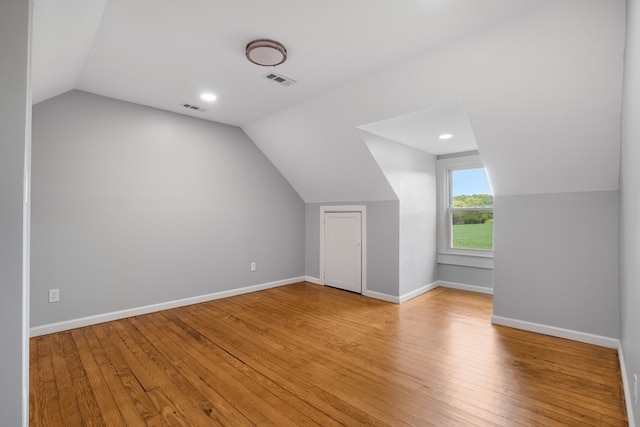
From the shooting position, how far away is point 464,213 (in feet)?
16.5

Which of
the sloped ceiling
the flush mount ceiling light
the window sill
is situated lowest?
the window sill

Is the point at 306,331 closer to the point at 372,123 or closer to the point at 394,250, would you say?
the point at 394,250

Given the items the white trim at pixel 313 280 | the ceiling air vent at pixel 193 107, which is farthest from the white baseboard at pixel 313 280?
the ceiling air vent at pixel 193 107

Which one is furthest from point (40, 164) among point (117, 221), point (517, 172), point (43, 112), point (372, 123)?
point (517, 172)

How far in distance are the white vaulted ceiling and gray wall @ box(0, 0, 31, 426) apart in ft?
1.99

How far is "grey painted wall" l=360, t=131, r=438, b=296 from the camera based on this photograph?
161 inches

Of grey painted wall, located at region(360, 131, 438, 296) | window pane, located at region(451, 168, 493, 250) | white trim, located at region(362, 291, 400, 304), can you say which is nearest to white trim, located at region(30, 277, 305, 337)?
white trim, located at region(362, 291, 400, 304)

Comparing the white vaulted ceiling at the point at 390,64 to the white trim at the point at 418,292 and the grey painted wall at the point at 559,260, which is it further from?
the white trim at the point at 418,292

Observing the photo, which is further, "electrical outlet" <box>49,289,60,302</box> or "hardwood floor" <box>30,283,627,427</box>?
"electrical outlet" <box>49,289,60,302</box>

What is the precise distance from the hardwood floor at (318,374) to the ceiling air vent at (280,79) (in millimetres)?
2520

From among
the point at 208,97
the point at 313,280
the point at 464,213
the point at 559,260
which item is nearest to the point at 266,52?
the point at 208,97

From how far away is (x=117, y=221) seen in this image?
350cm

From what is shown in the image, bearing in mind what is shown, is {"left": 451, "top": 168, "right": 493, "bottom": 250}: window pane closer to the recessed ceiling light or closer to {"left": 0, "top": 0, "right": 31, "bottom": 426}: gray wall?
the recessed ceiling light

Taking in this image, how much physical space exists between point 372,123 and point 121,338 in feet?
11.1
